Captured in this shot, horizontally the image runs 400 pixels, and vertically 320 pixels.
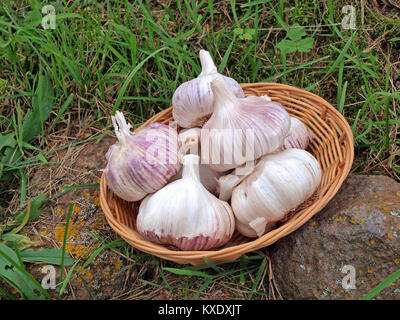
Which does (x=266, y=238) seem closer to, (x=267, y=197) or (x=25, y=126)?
(x=267, y=197)

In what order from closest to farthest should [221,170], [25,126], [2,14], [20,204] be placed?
1. [221,170]
2. [20,204]
3. [25,126]
4. [2,14]

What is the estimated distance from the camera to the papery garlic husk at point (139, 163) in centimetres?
140

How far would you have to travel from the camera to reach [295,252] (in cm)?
137

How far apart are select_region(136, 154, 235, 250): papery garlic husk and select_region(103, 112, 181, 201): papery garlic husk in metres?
0.06

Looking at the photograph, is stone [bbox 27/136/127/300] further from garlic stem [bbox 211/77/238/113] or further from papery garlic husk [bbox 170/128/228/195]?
garlic stem [bbox 211/77/238/113]

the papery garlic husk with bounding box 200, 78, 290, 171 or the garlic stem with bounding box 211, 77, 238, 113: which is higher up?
the garlic stem with bounding box 211, 77, 238, 113

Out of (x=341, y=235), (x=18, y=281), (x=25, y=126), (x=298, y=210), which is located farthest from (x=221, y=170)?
(x=25, y=126)

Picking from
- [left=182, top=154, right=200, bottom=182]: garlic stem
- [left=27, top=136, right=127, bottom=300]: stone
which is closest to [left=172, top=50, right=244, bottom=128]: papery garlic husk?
[left=182, top=154, right=200, bottom=182]: garlic stem

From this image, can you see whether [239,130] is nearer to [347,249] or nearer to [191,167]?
[191,167]

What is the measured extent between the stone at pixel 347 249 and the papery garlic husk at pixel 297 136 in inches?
9.8

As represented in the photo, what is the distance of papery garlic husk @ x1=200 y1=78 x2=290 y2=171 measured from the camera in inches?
53.2

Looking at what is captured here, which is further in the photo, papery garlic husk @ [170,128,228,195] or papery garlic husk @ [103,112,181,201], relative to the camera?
papery garlic husk @ [170,128,228,195]

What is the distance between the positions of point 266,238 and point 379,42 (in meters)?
1.15

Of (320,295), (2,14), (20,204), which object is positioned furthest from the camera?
(2,14)
